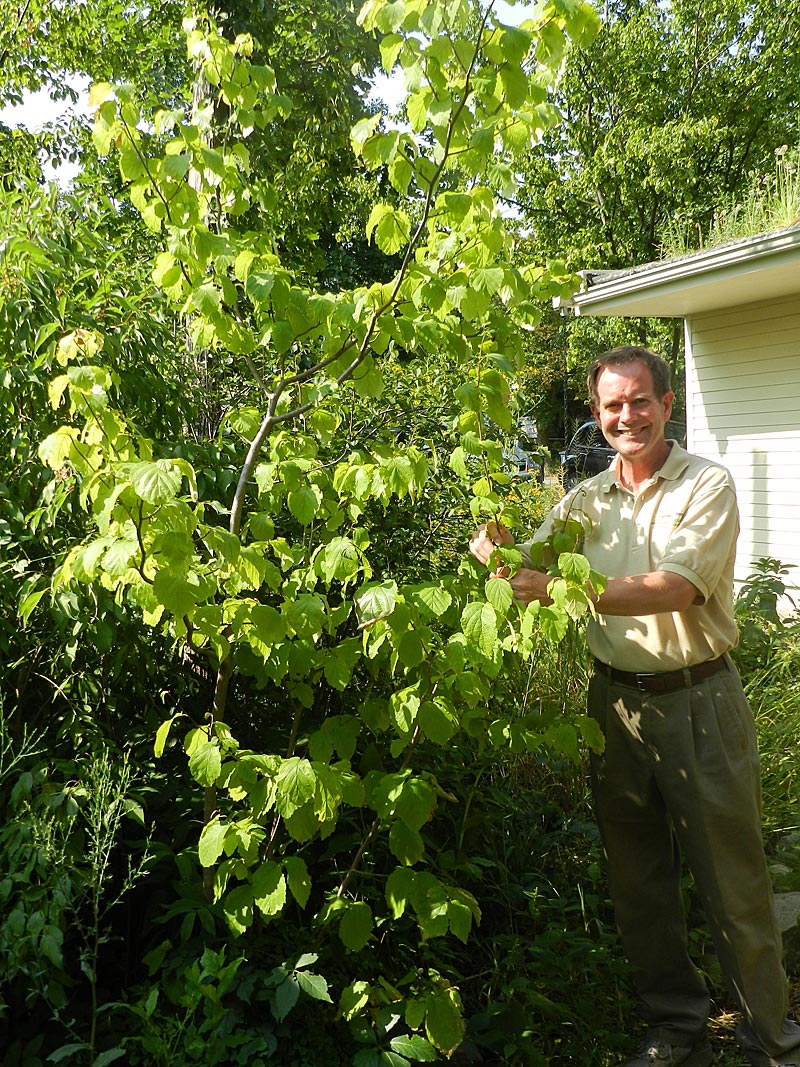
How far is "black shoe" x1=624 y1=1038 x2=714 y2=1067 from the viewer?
2.84m

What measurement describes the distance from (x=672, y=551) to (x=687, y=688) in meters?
0.43

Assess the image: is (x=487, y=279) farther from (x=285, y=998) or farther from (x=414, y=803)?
(x=285, y=998)

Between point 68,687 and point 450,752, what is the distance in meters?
1.41

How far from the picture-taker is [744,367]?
1021 centimetres

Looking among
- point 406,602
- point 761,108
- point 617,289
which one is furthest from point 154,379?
point 761,108

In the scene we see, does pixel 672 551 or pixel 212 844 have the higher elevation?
pixel 672 551

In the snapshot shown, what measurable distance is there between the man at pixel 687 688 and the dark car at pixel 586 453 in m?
1.09

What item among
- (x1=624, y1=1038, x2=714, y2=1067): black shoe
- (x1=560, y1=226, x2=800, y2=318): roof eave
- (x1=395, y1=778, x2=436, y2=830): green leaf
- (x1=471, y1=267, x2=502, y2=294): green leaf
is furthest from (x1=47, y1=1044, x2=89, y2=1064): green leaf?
(x1=560, y1=226, x2=800, y2=318): roof eave

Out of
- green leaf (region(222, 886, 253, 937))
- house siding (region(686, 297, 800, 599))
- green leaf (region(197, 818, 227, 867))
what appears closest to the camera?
green leaf (region(197, 818, 227, 867))

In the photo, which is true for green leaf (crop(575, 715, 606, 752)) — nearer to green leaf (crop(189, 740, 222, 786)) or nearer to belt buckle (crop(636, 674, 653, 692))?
belt buckle (crop(636, 674, 653, 692))

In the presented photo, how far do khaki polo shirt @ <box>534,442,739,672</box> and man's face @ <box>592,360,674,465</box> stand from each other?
9 centimetres

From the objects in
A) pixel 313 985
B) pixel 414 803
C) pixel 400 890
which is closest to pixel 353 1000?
pixel 313 985

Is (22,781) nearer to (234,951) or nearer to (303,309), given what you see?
(234,951)

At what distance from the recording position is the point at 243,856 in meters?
2.28
